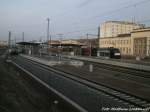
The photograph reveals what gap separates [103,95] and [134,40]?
9180 cm

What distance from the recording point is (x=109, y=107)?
14.7 metres

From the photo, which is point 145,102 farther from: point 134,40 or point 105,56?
point 134,40

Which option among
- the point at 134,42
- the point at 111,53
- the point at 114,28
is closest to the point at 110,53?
the point at 111,53

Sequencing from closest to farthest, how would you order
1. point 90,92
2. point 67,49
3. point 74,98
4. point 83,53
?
point 74,98, point 90,92, point 83,53, point 67,49

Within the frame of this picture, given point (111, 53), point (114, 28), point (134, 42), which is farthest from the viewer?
point (114, 28)

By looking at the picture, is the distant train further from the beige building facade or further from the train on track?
the beige building facade

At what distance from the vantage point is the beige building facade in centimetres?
9796

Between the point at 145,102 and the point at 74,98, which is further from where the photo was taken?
the point at 74,98

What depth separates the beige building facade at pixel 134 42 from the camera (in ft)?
321

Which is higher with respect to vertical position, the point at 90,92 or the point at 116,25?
the point at 116,25

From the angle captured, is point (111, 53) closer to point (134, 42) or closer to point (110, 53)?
point (110, 53)

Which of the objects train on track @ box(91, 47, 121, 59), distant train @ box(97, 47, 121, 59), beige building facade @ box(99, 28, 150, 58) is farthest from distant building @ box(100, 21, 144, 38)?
distant train @ box(97, 47, 121, 59)

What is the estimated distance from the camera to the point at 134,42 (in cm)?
10738

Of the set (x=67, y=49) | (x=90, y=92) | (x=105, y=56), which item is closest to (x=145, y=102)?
(x=90, y=92)
